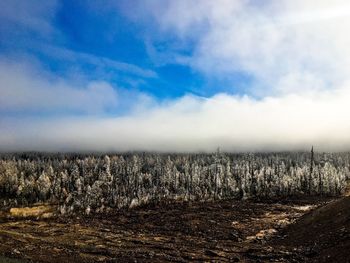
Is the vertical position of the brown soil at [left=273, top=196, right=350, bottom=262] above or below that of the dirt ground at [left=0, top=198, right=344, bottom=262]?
above

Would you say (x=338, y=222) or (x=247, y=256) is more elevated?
(x=338, y=222)

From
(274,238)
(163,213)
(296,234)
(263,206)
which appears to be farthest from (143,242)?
(263,206)

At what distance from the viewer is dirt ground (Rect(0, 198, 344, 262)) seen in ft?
211

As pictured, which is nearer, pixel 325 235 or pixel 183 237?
pixel 325 235

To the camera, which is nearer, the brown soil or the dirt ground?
the brown soil

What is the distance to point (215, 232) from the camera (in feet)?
349

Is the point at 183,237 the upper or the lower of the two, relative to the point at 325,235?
lower

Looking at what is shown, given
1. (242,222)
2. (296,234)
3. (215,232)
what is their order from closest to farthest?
(296,234) → (215,232) → (242,222)

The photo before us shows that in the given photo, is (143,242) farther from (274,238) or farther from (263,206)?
(263,206)

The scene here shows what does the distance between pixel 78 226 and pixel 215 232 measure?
180ft

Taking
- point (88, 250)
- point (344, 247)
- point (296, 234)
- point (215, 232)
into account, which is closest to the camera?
point (344, 247)

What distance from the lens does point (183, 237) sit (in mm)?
101562

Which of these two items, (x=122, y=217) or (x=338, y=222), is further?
(x=122, y=217)

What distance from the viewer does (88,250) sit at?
7969 cm
